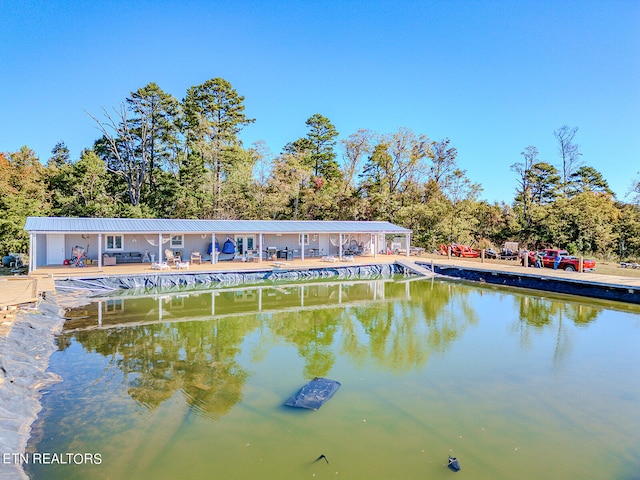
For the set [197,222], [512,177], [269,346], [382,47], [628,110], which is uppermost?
[382,47]

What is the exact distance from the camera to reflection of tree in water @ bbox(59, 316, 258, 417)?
6453 mm

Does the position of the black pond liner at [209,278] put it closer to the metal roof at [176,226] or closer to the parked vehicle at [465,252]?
the metal roof at [176,226]

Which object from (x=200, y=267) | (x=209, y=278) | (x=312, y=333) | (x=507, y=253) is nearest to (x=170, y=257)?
(x=200, y=267)

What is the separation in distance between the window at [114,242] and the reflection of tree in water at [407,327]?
1229cm

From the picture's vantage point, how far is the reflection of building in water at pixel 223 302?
37.4 feet

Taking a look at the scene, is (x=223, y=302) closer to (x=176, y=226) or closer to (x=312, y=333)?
(x=312, y=333)

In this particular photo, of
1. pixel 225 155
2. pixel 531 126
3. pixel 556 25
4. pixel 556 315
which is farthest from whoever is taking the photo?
pixel 531 126

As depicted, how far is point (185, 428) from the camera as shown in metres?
5.41

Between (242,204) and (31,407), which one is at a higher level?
(242,204)

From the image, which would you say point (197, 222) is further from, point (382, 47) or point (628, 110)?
point (628, 110)

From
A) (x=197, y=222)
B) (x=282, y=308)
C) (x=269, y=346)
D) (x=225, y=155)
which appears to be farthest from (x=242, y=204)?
(x=269, y=346)

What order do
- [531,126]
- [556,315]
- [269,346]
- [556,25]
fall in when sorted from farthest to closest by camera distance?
[531,126]
[556,25]
[556,315]
[269,346]

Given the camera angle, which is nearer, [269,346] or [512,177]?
[269,346]

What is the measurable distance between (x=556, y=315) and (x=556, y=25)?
38.8 ft
